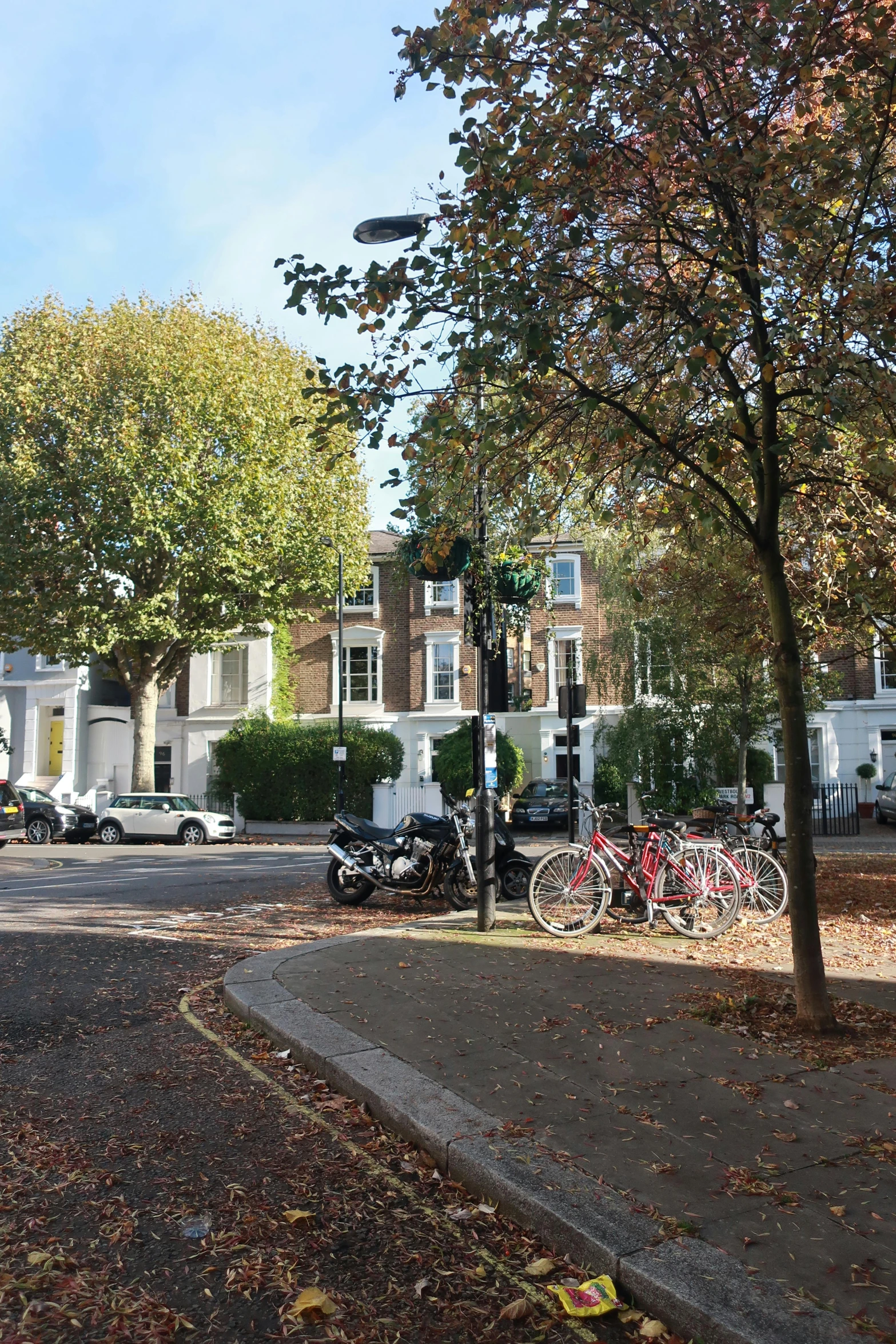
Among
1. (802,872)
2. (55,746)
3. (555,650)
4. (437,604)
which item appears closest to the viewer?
(802,872)

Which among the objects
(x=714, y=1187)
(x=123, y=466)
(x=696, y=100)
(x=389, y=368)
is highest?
(x=123, y=466)

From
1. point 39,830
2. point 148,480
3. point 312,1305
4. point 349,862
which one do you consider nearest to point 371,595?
point 148,480

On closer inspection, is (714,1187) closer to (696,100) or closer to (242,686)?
(696,100)

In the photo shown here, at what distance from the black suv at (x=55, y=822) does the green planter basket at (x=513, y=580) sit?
22.1 meters

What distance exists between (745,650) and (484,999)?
819 cm

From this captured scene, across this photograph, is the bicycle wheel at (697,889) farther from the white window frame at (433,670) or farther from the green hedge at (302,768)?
the white window frame at (433,670)

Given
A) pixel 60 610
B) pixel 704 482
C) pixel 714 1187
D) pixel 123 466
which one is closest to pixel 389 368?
pixel 704 482

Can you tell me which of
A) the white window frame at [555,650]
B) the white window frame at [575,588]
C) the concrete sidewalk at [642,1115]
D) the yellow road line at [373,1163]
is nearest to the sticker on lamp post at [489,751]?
the concrete sidewalk at [642,1115]

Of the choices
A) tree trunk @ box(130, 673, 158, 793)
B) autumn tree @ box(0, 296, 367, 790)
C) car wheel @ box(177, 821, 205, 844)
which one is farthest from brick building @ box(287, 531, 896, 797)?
car wheel @ box(177, 821, 205, 844)

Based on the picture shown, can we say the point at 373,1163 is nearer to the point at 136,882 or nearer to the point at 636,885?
the point at 636,885

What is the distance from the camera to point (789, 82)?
6.54 metres

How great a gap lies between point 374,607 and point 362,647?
1586mm

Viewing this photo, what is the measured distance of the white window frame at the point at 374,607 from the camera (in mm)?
37188

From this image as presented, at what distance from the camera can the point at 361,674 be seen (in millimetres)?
36969
